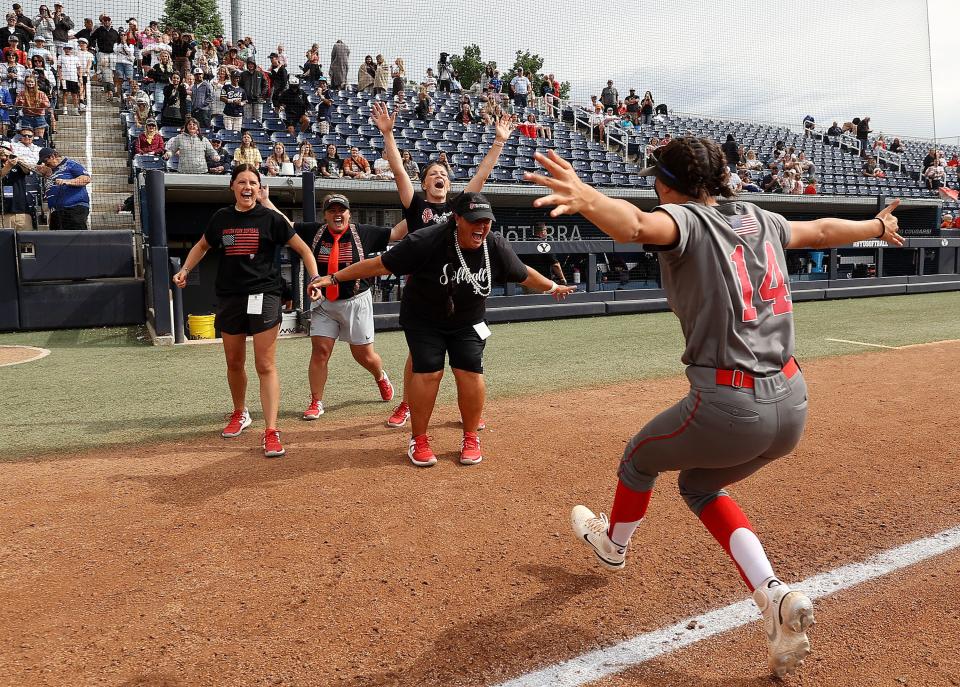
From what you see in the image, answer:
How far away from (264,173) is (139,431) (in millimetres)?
9084

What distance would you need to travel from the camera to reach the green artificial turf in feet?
18.5

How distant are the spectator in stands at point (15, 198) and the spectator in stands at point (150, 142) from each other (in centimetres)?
226

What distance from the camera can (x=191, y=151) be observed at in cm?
1274

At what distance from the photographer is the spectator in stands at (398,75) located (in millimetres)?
21047

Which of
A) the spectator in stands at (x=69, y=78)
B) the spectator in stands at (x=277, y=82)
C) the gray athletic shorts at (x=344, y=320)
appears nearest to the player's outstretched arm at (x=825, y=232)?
the gray athletic shorts at (x=344, y=320)

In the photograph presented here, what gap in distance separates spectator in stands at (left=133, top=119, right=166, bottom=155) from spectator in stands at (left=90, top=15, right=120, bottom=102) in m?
4.38

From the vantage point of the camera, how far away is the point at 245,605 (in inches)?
110

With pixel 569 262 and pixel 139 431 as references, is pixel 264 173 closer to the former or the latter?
pixel 569 262

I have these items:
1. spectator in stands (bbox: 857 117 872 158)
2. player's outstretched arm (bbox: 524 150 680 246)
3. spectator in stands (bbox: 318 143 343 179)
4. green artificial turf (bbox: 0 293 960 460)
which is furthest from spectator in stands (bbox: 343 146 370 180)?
spectator in stands (bbox: 857 117 872 158)

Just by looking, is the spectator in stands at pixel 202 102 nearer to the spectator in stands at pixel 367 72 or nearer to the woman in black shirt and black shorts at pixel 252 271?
the spectator in stands at pixel 367 72

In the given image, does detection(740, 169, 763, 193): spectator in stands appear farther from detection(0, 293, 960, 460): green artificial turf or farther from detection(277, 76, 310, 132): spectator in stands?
detection(277, 76, 310, 132): spectator in stands

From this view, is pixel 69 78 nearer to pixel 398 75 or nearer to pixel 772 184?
pixel 398 75

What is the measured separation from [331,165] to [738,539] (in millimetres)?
13622

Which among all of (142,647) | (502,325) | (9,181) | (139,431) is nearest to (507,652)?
(142,647)
